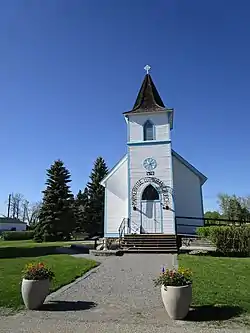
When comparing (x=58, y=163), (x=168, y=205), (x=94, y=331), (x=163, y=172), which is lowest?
(x=94, y=331)

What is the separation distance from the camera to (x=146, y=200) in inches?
814

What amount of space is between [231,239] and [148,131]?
10086 millimetres

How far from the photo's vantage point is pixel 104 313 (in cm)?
597

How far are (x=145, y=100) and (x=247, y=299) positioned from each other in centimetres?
1823

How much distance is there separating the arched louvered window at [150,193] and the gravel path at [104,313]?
37.9 ft

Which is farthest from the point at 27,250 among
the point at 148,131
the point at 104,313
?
the point at 104,313

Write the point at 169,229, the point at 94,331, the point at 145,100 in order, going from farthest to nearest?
the point at 145,100 → the point at 169,229 → the point at 94,331

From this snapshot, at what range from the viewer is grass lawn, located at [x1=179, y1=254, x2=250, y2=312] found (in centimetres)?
650

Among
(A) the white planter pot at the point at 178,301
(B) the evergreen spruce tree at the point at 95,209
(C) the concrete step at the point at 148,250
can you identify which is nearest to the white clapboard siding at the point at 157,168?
(C) the concrete step at the point at 148,250

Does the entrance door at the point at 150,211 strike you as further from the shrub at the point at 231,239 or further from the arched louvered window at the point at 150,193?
the shrub at the point at 231,239

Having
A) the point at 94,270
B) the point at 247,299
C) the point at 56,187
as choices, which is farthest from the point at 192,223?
the point at 56,187

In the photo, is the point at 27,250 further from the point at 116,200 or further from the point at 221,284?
the point at 221,284

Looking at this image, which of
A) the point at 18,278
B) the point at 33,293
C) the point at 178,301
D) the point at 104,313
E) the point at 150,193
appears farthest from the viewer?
the point at 150,193

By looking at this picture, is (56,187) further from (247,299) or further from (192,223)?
(247,299)
